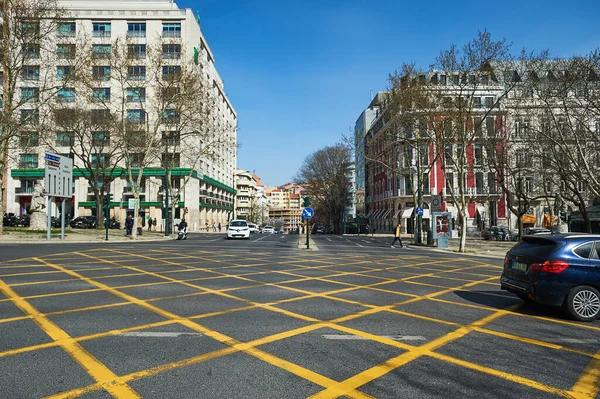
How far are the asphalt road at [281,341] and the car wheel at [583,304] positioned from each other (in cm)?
22

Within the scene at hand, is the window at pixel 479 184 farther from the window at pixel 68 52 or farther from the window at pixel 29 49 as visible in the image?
the window at pixel 29 49

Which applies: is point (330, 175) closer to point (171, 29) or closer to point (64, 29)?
point (171, 29)

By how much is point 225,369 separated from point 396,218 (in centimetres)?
4992

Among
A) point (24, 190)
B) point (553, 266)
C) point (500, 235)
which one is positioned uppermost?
point (24, 190)

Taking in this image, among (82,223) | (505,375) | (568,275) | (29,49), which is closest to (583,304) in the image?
(568,275)

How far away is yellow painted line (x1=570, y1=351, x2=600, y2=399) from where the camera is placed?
3783 mm

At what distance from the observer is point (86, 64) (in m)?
26.0

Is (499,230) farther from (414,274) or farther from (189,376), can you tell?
(189,376)

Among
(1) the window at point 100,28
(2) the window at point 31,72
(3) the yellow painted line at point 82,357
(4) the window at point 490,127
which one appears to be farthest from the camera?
(1) the window at point 100,28

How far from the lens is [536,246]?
7.27m

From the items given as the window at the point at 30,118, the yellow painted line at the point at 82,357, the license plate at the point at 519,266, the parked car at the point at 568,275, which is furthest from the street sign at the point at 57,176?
the parked car at the point at 568,275

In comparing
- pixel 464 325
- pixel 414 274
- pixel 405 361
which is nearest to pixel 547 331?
pixel 464 325

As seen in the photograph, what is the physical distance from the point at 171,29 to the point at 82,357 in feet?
196

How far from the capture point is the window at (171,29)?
56000mm
